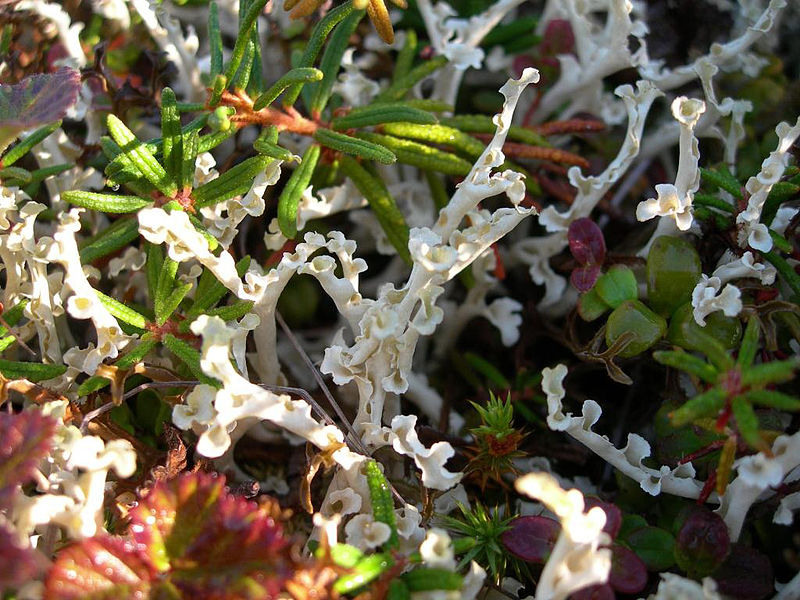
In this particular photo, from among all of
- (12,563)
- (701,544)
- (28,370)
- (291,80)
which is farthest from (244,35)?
(701,544)

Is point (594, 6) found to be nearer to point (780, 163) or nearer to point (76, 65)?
point (780, 163)

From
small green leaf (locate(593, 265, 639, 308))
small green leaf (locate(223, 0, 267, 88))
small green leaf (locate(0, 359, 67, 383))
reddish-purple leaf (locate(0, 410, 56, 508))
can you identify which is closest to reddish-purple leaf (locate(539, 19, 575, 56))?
small green leaf (locate(593, 265, 639, 308))

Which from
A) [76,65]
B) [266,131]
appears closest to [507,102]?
[266,131]

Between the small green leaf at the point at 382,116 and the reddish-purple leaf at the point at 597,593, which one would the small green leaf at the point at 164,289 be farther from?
the reddish-purple leaf at the point at 597,593

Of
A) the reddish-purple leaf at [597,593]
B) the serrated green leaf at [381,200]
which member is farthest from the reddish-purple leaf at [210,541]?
the serrated green leaf at [381,200]

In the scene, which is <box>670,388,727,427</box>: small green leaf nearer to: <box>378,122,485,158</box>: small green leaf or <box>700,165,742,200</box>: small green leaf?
<box>700,165,742,200</box>: small green leaf

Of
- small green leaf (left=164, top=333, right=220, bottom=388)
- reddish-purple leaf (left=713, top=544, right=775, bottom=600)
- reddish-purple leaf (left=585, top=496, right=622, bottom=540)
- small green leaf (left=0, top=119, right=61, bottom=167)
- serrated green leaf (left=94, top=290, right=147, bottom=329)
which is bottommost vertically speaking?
reddish-purple leaf (left=713, top=544, right=775, bottom=600)
